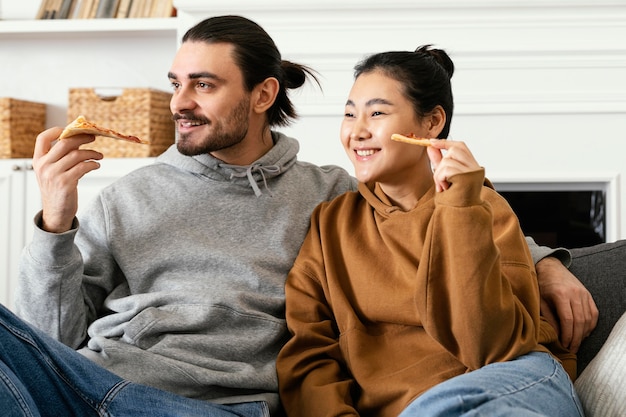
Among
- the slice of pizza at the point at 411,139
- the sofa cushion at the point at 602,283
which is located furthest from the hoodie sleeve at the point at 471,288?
the sofa cushion at the point at 602,283

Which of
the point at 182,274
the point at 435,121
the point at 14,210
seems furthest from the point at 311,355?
the point at 14,210


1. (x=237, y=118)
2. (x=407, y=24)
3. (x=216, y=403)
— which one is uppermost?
(x=407, y=24)

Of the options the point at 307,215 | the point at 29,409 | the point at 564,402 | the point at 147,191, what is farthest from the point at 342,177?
the point at 29,409

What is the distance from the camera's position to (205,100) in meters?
1.83

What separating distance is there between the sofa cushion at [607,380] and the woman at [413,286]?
7 cm

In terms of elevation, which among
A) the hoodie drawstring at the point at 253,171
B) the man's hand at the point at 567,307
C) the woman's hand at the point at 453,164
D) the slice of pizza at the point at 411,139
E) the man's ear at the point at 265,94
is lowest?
the man's hand at the point at 567,307

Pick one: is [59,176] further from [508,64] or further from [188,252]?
[508,64]

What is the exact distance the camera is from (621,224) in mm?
2859

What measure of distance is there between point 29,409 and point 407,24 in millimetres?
2004

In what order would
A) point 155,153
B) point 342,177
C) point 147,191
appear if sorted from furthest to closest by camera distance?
point 155,153
point 342,177
point 147,191

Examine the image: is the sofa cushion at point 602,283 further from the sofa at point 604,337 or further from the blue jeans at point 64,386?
the blue jeans at point 64,386

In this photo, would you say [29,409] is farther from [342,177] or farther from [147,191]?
[342,177]

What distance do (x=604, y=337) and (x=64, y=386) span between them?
3.44 feet

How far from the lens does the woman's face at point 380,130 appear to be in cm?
170
